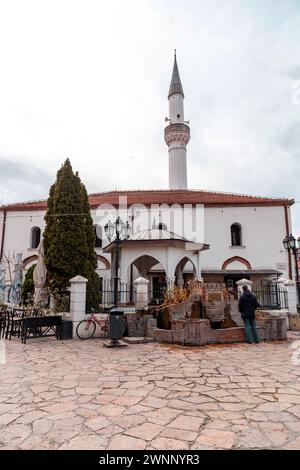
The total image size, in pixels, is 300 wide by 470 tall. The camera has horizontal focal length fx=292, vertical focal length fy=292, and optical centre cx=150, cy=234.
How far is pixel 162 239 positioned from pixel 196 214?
8620 millimetres

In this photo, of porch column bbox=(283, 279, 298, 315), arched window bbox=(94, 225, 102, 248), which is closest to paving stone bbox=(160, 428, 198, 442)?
porch column bbox=(283, 279, 298, 315)

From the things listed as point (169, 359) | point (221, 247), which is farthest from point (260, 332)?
point (221, 247)

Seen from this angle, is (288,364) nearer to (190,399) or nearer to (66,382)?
(190,399)

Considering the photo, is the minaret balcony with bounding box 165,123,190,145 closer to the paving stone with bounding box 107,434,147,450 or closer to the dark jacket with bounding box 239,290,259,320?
the dark jacket with bounding box 239,290,259,320

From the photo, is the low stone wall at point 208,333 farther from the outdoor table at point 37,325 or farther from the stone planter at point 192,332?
the outdoor table at point 37,325

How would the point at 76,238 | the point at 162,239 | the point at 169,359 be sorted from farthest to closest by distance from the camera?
1. the point at 76,238
2. the point at 162,239
3. the point at 169,359

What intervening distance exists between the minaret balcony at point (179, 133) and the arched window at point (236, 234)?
12.4 meters

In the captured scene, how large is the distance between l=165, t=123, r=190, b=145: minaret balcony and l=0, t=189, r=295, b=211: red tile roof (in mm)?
7375

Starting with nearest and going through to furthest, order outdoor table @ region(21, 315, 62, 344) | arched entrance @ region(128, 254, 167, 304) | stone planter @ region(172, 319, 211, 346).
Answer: stone planter @ region(172, 319, 211, 346), outdoor table @ region(21, 315, 62, 344), arched entrance @ region(128, 254, 167, 304)

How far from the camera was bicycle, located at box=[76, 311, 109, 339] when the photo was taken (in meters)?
10.1

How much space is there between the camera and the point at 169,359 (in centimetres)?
671

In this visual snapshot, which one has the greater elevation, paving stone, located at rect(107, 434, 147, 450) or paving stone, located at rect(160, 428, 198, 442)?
paving stone, located at rect(107, 434, 147, 450)

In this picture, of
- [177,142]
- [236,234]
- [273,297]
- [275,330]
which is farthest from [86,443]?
[177,142]

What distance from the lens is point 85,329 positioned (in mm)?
10148
